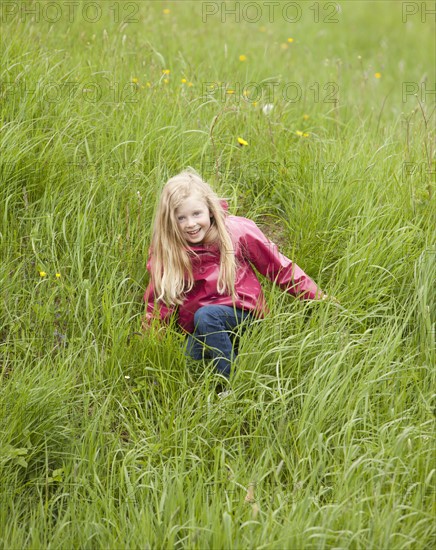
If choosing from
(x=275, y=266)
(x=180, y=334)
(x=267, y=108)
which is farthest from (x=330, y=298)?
(x=267, y=108)

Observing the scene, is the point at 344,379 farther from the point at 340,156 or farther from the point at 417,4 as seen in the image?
the point at 417,4

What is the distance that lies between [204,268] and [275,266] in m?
0.32

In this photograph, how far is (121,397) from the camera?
3.11 meters

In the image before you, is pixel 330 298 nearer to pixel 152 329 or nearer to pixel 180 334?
pixel 180 334

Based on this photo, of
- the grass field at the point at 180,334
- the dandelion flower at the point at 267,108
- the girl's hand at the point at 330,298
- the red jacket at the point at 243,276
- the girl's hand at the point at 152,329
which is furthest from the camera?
the dandelion flower at the point at 267,108

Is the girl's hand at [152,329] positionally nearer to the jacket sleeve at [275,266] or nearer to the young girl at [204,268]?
the young girl at [204,268]

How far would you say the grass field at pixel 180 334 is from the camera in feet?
8.52

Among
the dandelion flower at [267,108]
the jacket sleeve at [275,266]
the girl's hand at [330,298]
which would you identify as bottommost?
the girl's hand at [330,298]

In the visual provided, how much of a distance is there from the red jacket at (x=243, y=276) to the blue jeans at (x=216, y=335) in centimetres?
8

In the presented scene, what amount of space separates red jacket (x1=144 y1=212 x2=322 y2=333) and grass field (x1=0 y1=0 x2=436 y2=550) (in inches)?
3.2

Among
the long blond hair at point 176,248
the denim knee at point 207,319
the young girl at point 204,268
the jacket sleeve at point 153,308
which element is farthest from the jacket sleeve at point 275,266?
the jacket sleeve at point 153,308

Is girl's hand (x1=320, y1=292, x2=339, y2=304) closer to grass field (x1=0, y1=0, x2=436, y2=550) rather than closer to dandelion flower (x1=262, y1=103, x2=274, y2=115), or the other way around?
grass field (x1=0, y1=0, x2=436, y2=550)

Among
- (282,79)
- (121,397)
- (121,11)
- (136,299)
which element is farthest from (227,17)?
(121,397)

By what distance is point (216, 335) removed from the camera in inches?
128
